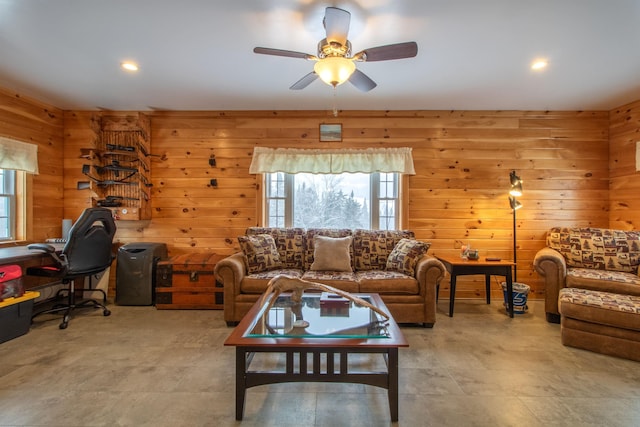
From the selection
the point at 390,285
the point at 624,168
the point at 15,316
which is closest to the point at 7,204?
the point at 15,316

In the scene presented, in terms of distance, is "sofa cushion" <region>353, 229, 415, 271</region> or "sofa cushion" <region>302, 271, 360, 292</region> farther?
"sofa cushion" <region>353, 229, 415, 271</region>

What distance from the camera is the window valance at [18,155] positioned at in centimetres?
334

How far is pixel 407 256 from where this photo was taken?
10.7 feet

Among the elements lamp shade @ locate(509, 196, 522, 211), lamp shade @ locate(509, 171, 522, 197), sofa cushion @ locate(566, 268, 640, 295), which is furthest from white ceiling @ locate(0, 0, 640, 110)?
sofa cushion @ locate(566, 268, 640, 295)

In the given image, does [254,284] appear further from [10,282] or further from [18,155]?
[18,155]

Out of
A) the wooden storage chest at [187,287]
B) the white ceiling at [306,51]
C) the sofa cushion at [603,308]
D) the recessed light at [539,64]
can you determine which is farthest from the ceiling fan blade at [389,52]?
the wooden storage chest at [187,287]

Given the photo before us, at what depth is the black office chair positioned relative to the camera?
3027 millimetres

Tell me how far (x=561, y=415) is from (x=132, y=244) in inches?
172

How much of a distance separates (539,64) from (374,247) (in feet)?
7.89

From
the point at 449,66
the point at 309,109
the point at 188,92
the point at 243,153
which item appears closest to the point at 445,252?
the point at 449,66

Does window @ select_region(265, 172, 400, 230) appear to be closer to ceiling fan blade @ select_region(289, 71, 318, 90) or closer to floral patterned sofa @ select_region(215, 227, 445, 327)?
floral patterned sofa @ select_region(215, 227, 445, 327)

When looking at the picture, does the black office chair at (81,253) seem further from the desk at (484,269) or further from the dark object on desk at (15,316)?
the desk at (484,269)

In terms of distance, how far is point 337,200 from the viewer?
4.17 metres

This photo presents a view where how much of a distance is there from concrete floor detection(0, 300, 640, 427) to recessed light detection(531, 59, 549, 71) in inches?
100
